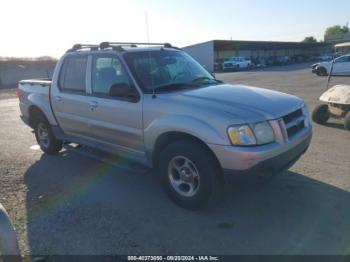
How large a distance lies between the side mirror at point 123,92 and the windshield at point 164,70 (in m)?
0.15

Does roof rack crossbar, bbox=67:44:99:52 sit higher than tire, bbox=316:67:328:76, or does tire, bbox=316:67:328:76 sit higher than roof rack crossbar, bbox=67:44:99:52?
roof rack crossbar, bbox=67:44:99:52

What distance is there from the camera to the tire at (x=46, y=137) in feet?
21.4

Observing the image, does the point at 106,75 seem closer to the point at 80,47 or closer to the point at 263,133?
the point at 80,47

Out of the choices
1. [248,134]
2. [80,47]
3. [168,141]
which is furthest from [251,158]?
[80,47]

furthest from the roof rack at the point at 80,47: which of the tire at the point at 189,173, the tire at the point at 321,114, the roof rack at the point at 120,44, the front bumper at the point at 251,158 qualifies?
the tire at the point at 321,114

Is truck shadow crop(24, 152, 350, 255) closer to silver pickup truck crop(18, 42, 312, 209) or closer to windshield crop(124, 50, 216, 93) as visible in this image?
silver pickup truck crop(18, 42, 312, 209)

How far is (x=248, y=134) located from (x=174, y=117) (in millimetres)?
894

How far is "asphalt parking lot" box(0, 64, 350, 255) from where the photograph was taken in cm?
344

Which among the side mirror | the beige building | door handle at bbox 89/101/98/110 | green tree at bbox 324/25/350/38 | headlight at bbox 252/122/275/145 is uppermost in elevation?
green tree at bbox 324/25/350/38

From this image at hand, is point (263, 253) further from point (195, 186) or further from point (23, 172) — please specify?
point (23, 172)

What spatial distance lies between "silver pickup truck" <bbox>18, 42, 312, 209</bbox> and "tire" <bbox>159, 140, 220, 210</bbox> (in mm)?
12

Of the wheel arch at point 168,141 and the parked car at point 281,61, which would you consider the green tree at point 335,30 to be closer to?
the parked car at point 281,61

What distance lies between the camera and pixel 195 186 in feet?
13.3

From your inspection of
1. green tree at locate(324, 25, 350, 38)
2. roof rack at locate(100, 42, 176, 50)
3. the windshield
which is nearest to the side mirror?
the windshield
